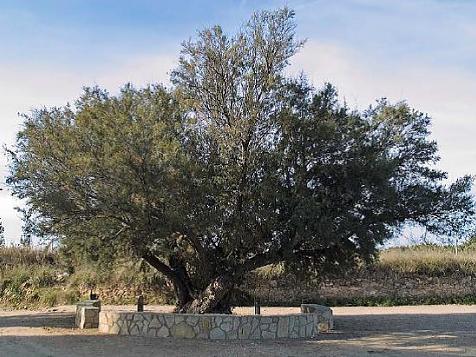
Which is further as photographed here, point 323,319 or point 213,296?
point 323,319

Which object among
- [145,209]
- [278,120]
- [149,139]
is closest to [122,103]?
[149,139]

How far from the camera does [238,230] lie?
47.1 ft

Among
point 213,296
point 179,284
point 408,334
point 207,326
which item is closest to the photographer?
point 207,326

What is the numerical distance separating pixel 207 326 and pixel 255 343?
1256 millimetres

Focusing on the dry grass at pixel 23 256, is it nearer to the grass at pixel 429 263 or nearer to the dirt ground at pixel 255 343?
the dirt ground at pixel 255 343

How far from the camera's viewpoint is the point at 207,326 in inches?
561

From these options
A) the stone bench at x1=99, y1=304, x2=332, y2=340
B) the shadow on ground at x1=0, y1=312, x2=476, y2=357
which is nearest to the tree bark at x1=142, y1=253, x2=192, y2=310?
the stone bench at x1=99, y1=304, x2=332, y2=340

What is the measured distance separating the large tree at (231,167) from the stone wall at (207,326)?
164 centimetres

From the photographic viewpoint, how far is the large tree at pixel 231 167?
13453 millimetres

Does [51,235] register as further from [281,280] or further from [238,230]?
[281,280]

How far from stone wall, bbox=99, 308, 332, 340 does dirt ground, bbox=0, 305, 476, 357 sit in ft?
1.40

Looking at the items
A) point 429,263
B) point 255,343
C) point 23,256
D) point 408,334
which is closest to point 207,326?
point 255,343

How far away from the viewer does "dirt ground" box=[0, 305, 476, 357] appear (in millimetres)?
12273

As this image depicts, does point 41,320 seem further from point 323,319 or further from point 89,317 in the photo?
point 323,319
